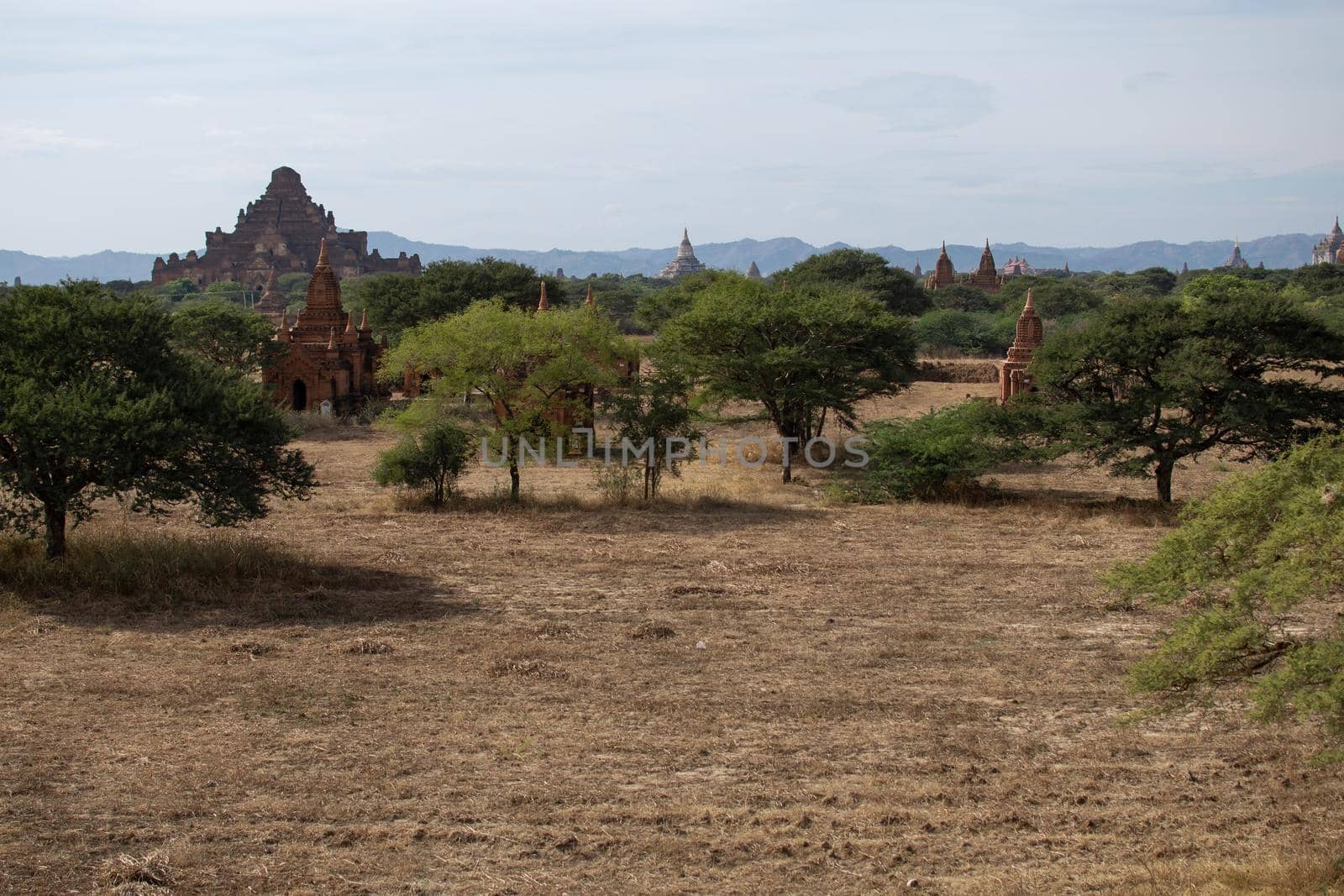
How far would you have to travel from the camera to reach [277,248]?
5320 inches

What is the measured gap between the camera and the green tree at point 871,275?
205 ft

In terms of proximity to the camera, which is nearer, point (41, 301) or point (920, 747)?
point (920, 747)

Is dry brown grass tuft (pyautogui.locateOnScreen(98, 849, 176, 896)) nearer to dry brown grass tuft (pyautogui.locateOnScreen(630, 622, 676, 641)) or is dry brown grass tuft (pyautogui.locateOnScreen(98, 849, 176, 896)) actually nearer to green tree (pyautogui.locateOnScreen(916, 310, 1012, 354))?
dry brown grass tuft (pyautogui.locateOnScreen(630, 622, 676, 641))

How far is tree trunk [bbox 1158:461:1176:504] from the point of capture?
73.9 feet

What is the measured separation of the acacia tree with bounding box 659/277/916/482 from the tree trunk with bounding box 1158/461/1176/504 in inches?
282

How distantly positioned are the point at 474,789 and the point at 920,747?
3.60m

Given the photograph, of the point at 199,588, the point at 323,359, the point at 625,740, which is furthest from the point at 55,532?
the point at 323,359

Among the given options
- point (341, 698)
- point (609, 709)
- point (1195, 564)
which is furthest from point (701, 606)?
point (1195, 564)

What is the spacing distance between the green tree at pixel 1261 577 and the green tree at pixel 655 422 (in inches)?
591

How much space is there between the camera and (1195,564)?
8.25 meters

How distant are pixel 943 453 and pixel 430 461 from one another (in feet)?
30.2

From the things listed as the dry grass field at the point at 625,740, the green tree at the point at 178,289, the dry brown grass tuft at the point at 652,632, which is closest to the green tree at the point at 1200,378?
the dry grass field at the point at 625,740

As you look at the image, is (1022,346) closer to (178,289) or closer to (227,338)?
(227,338)

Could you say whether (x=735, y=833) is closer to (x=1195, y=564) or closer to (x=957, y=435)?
(x=1195, y=564)
